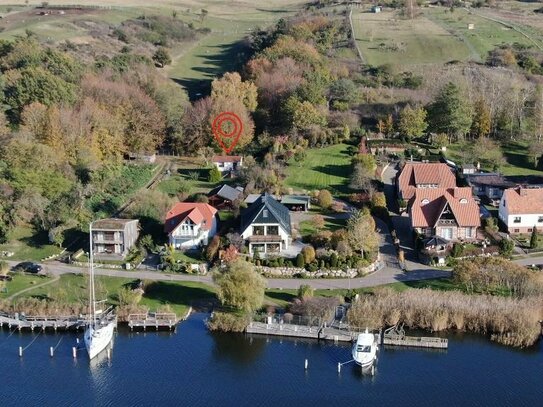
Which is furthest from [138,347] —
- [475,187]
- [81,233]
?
[475,187]

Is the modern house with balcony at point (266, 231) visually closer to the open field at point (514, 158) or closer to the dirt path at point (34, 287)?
the dirt path at point (34, 287)

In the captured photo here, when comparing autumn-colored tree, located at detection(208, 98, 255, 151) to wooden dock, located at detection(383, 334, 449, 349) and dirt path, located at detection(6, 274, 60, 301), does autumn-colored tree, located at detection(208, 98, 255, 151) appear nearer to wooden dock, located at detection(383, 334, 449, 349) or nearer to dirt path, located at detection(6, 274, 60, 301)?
dirt path, located at detection(6, 274, 60, 301)

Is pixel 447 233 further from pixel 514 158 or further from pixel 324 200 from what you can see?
pixel 514 158

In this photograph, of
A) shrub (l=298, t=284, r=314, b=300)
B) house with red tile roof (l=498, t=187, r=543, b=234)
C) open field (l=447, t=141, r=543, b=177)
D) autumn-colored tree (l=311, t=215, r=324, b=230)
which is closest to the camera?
shrub (l=298, t=284, r=314, b=300)

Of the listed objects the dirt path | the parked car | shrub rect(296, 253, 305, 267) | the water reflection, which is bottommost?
the water reflection

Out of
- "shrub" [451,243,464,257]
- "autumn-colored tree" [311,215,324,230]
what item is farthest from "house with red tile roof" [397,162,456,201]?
"shrub" [451,243,464,257]

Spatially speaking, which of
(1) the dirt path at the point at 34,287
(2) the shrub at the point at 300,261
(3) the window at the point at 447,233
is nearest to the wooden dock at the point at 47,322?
(1) the dirt path at the point at 34,287
